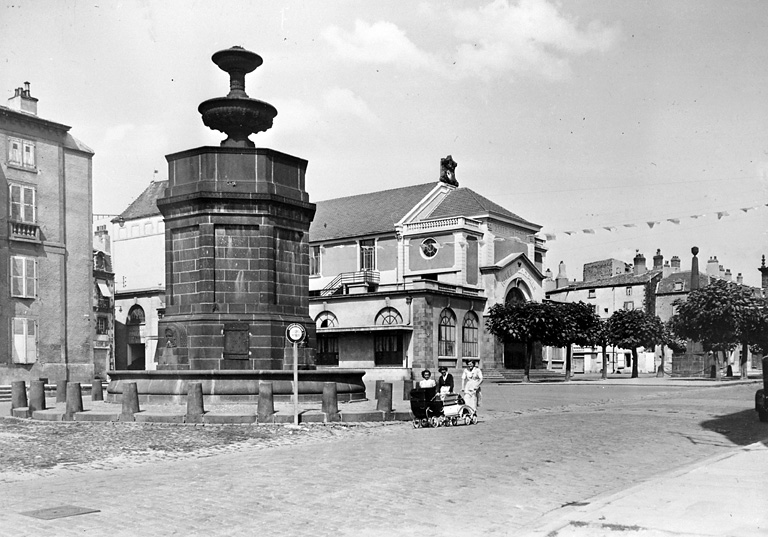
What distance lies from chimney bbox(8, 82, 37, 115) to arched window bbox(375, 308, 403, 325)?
22.8 meters

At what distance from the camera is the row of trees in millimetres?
46250

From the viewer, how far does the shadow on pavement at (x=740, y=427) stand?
1482 cm

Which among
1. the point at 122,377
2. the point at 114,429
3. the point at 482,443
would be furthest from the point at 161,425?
the point at 482,443

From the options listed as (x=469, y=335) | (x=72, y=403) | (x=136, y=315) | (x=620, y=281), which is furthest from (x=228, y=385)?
(x=620, y=281)

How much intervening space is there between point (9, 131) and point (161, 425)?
26.0 m

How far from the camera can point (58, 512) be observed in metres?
7.99

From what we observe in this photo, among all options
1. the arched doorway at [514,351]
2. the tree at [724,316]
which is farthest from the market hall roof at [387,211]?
the tree at [724,316]

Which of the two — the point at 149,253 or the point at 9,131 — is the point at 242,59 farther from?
the point at 149,253

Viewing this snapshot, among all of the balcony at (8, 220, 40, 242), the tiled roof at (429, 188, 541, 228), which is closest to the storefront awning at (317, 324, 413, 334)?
the tiled roof at (429, 188, 541, 228)

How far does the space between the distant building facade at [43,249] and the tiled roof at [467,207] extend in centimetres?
2686

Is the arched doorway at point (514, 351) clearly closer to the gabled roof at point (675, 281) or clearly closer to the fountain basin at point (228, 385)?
the gabled roof at point (675, 281)

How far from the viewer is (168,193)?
70.3 ft

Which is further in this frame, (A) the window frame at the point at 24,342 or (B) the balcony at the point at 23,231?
(B) the balcony at the point at 23,231

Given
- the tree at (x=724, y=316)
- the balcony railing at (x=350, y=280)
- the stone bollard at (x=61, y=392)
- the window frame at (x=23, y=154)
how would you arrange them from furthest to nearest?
the balcony railing at (x=350, y=280) < the tree at (x=724, y=316) < the window frame at (x=23, y=154) < the stone bollard at (x=61, y=392)
